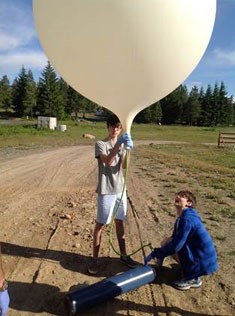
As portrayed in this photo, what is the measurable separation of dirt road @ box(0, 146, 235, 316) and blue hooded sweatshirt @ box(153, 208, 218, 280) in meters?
0.27

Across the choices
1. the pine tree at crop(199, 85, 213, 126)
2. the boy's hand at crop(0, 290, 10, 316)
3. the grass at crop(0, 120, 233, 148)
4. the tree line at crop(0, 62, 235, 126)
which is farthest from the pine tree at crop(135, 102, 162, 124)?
the boy's hand at crop(0, 290, 10, 316)

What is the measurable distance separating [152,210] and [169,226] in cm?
100

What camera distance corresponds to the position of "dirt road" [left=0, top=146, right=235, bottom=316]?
3.56 metres

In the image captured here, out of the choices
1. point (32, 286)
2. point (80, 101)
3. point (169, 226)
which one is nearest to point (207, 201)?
point (169, 226)

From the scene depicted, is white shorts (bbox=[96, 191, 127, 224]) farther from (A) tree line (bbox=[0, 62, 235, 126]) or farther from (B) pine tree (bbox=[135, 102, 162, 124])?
(B) pine tree (bbox=[135, 102, 162, 124])

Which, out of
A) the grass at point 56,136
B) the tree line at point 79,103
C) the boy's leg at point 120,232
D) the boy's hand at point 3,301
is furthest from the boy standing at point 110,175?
the tree line at point 79,103

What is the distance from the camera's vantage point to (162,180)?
10.4 meters

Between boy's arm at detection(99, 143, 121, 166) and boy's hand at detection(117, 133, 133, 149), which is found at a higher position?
boy's hand at detection(117, 133, 133, 149)

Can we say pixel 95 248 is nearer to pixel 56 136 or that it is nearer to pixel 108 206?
pixel 108 206

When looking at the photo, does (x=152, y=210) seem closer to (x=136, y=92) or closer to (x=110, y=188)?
(x=110, y=188)

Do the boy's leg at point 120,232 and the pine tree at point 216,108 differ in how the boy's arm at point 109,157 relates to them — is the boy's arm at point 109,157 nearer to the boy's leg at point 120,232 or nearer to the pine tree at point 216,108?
the boy's leg at point 120,232

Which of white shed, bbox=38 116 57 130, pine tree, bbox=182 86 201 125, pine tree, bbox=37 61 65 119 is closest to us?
white shed, bbox=38 116 57 130

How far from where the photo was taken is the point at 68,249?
4863 mm

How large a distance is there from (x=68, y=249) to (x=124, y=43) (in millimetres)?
2994
